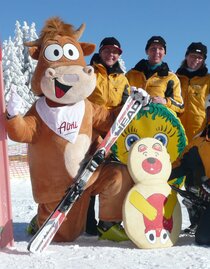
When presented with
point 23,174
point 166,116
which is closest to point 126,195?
point 166,116

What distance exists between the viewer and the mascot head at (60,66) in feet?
12.3

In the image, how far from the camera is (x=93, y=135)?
4.07 metres

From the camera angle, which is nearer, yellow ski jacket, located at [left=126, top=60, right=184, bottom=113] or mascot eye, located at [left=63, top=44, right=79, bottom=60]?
mascot eye, located at [left=63, top=44, right=79, bottom=60]

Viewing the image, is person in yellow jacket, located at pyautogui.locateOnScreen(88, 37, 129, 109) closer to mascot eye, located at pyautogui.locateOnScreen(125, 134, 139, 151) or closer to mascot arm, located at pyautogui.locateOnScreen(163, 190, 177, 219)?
mascot eye, located at pyautogui.locateOnScreen(125, 134, 139, 151)

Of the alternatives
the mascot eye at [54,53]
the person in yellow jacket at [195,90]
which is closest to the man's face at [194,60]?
the person in yellow jacket at [195,90]

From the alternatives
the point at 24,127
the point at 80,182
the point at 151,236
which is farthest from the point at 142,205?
the point at 24,127

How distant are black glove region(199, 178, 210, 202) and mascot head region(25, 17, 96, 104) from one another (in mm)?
1267

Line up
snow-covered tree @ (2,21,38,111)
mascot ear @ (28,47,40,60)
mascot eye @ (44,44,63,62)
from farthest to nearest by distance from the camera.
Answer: snow-covered tree @ (2,21,38,111) → mascot ear @ (28,47,40,60) → mascot eye @ (44,44,63,62)

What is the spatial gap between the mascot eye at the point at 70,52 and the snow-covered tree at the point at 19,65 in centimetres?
2630

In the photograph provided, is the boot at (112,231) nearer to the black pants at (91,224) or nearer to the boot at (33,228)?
the black pants at (91,224)

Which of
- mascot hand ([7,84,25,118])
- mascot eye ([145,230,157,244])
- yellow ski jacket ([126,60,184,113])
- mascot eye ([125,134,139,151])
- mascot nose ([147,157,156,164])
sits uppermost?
yellow ski jacket ([126,60,184,113])

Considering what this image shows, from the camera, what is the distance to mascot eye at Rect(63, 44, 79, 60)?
3842mm

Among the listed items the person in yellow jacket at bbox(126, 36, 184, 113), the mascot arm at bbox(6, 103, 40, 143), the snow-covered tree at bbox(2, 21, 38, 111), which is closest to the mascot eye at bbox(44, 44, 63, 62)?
the mascot arm at bbox(6, 103, 40, 143)

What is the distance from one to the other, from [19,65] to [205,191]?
1164 inches
